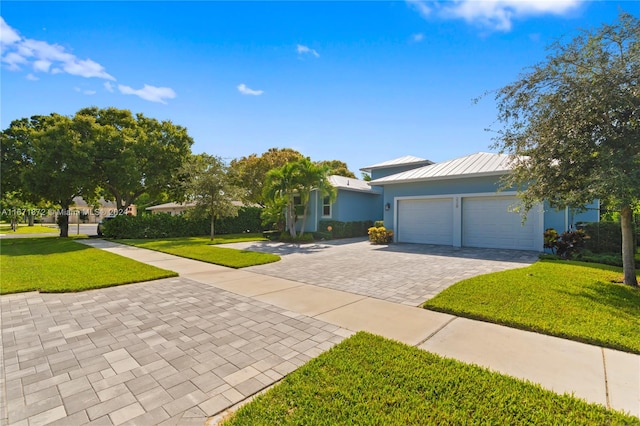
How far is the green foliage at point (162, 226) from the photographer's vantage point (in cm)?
1803

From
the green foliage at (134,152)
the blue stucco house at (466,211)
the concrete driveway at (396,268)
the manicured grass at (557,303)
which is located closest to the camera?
the manicured grass at (557,303)

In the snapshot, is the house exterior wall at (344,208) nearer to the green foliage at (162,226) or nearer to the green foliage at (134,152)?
the green foliage at (162,226)

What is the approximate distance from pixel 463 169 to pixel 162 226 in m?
17.5

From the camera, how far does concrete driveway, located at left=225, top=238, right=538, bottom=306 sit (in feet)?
20.4

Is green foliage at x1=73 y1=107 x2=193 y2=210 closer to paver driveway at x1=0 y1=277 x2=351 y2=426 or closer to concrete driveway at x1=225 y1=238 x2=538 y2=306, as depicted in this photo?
concrete driveway at x1=225 y1=238 x2=538 y2=306

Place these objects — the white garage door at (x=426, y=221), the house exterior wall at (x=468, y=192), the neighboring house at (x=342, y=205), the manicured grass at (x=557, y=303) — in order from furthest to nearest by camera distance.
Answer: the neighboring house at (x=342, y=205)
the white garage door at (x=426, y=221)
the house exterior wall at (x=468, y=192)
the manicured grass at (x=557, y=303)

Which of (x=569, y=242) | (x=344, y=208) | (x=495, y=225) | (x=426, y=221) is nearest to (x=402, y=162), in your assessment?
(x=344, y=208)

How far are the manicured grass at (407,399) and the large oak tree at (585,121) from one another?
4653 mm

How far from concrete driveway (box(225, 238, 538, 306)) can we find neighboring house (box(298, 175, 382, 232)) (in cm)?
640

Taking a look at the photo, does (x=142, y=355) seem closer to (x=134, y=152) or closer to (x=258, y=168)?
(x=134, y=152)

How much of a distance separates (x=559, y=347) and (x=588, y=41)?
6218 millimetres

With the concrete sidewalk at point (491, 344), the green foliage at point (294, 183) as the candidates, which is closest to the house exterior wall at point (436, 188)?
the green foliage at point (294, 183)

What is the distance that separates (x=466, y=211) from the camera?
1274 centimetres

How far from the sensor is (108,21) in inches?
311
